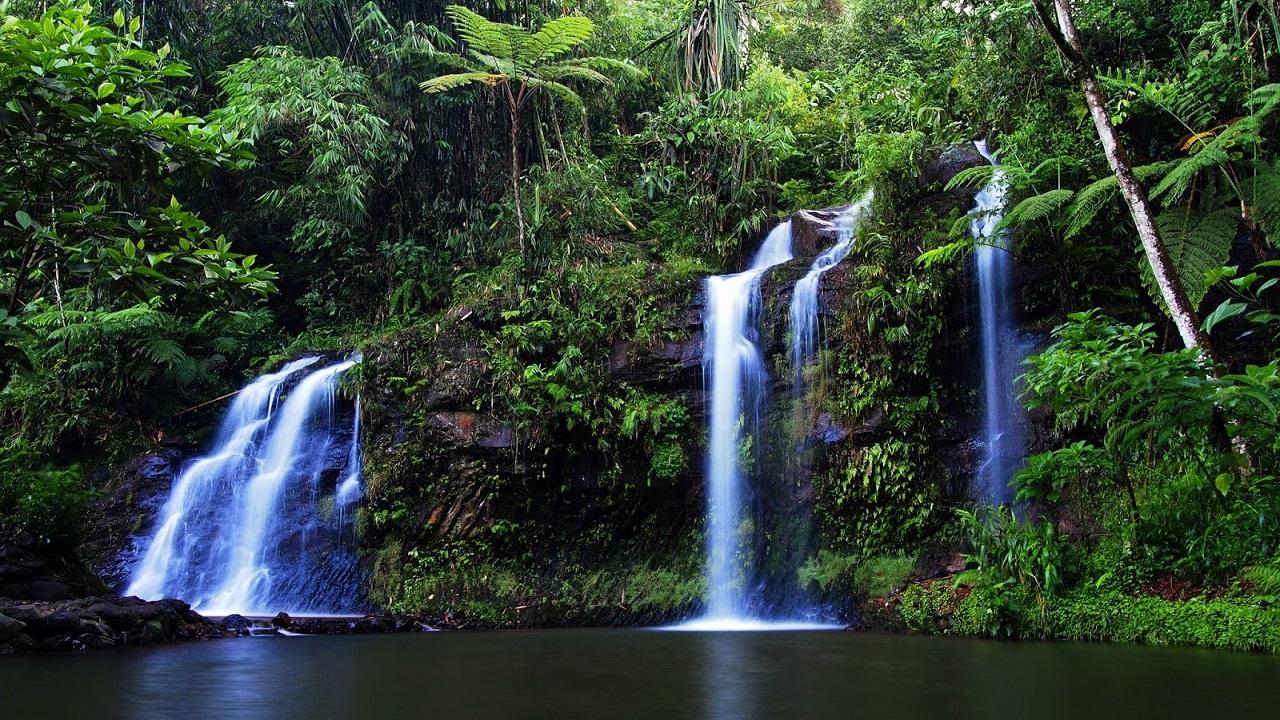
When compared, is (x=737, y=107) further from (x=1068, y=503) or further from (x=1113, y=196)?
(x=1068, y=503)

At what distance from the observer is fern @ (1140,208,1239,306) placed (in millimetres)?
7383

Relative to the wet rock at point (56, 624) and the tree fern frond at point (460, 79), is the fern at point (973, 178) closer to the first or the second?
the tree fern frond at point (460, 79)

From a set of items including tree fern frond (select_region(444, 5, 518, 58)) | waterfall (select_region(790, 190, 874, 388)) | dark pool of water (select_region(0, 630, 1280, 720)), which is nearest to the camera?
A: dark pool of water (select_region(0, 630, 1280, 720))

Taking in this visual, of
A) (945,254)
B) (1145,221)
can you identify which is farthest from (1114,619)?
(945,254)

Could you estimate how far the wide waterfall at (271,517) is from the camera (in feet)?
32.7

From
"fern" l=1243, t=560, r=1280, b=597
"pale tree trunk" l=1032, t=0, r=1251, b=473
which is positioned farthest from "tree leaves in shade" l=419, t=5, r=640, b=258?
"fern" l=1243, t=560, r=1280, b=597

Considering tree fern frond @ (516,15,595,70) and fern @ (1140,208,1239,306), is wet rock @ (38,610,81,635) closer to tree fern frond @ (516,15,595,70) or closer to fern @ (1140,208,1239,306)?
tree fern frond @ (516,15,595,70)

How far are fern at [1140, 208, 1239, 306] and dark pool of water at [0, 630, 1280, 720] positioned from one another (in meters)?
3.44

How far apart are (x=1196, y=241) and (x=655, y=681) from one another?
6474mm

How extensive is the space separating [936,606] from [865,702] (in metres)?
4.11

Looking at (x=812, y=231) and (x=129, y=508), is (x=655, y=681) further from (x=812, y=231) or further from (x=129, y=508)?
(x=129, y=508)

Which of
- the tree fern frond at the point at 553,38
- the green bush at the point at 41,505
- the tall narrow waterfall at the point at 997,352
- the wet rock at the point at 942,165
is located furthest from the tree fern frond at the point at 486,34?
the green bush at the point at 41,505

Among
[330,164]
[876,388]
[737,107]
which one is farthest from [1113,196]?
[330,164]

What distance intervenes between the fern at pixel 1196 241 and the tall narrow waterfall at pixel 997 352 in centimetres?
142
